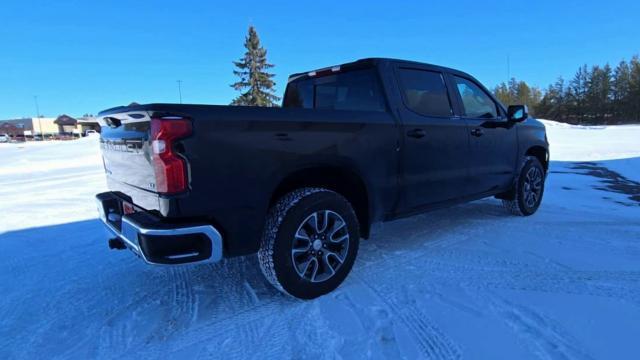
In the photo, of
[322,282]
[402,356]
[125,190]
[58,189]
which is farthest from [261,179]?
[58,189]

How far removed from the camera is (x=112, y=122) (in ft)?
9.37

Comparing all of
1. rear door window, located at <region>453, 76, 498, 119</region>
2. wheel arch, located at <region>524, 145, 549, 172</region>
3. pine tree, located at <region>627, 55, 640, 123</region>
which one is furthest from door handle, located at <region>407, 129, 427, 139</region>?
pine tree, located at <region>627, 55, 640, 123</region>

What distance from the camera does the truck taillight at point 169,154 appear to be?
86.7 inches

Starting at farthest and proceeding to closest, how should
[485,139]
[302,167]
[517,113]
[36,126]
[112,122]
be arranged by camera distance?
[36,126], [517,113], [485,139], [112,122], [302,167]

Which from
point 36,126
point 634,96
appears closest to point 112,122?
point 634,96

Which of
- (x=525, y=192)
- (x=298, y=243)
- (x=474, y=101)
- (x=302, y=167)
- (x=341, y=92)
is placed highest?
(x=341, y=92)

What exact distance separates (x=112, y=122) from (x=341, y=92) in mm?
2024

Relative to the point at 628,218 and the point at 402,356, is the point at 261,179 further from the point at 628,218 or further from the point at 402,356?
the point at 628,218

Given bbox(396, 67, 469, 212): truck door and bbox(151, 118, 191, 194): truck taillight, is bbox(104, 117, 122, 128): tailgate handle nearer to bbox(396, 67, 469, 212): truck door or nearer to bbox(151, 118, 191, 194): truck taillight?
bbox(151, 118, 191, 194): truck taillight

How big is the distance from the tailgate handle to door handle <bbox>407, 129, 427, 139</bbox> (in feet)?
7.58

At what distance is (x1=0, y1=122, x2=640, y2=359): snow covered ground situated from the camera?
2.29 m

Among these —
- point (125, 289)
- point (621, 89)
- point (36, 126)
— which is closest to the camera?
point (125, 289)

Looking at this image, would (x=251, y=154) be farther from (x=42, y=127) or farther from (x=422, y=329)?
(x=42, y=127)

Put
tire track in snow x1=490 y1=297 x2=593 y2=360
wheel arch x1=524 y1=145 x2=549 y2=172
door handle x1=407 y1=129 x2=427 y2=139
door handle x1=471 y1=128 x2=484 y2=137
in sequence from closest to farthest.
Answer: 1. tire track in snow x1=490 y1=297 x2=593 y2=360
2. door handle x1=407 y1=129 x2=427 y2=139
3. door handle x1=471 y1=128 x2=484 y2=137
4. wheel arch x1=524 y1=145 x2=549 y2=172
